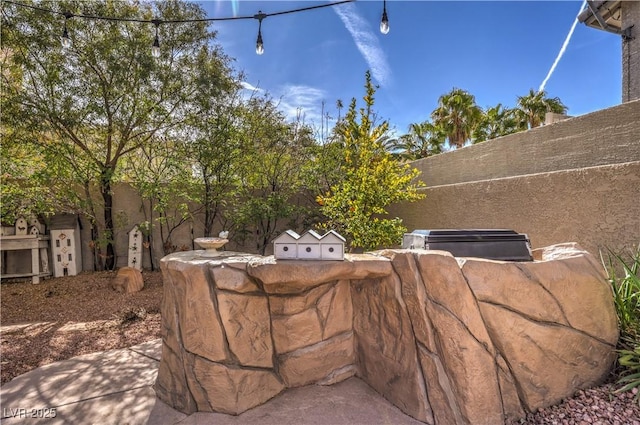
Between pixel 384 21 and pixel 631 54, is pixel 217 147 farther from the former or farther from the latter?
pixel 631 54

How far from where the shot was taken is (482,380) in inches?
78.5

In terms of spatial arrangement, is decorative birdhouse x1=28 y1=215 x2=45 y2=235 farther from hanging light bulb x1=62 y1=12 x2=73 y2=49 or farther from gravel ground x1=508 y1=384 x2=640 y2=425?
gravel ground x1=508 y1=384 x2=640 y2=425

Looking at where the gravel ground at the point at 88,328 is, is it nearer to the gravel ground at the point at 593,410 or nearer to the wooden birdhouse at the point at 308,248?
the gravel ground at the point at 593,410

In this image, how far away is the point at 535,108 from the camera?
43.7ft

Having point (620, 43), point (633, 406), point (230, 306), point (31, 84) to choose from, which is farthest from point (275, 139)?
point (620, 43)

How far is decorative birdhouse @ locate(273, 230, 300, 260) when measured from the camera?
2314 millimetres

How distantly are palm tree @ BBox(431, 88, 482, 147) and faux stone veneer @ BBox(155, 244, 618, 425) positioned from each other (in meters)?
13.6

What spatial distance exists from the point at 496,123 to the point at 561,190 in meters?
→ 12.2

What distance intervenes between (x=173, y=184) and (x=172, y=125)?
101 centimetres

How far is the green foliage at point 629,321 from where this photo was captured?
217 cm

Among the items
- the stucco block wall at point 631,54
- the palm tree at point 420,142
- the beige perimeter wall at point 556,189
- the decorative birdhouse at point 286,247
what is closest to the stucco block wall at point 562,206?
the beige perimeter wall at point 556,189

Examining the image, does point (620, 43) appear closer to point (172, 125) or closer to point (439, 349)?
point (439, 349)

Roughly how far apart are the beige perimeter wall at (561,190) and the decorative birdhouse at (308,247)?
2364 millimetres

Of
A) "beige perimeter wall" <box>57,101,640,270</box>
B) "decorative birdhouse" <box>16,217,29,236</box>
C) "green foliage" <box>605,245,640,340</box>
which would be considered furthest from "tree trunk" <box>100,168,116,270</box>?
"green foliage" <box>605,245,640,340</box>
